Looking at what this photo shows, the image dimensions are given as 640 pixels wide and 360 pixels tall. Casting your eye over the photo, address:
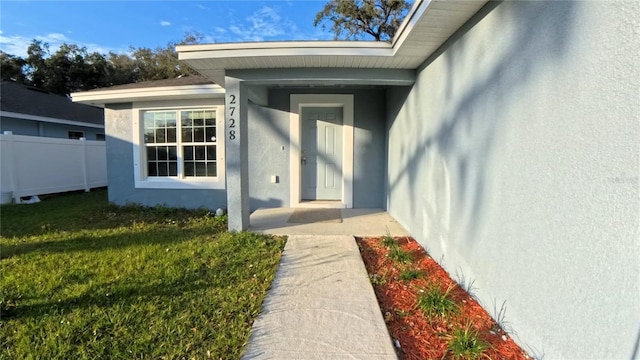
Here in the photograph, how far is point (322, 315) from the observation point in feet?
8.94

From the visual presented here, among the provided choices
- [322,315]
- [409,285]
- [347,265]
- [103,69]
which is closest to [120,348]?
[322,315]

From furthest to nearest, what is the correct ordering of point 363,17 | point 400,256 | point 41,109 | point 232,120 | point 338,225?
point 363,17, point 41,109, point 338,225, point 232,120, point 400,256

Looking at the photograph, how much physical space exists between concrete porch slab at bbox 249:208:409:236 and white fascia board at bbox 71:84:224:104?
279 centimetres

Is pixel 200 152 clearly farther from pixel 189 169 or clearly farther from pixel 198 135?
pixel 189 169

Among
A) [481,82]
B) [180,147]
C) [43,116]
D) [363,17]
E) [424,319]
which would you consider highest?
[363,17]

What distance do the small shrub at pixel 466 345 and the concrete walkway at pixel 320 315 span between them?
0.45 metres

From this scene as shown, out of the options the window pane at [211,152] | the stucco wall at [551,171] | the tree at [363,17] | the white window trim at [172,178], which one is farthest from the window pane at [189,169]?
the tree at [363,17]

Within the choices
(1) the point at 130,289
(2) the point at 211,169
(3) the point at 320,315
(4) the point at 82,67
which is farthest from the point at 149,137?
(4) the point at 82,67

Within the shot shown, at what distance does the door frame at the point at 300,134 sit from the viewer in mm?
6945

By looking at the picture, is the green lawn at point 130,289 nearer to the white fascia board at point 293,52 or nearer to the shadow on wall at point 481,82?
the shadow on wall at point 481,82

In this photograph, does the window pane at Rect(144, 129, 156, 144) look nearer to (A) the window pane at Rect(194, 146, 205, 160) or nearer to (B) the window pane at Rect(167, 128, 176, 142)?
(B) the window pane at Rect(167, 128, 176, 142)

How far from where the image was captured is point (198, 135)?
24.0ft

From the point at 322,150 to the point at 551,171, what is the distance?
5.48 metres

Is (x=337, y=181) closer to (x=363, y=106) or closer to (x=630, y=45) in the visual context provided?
(x=363, y=106)
